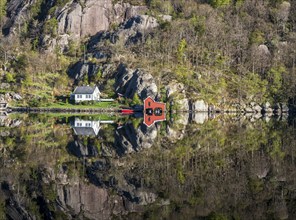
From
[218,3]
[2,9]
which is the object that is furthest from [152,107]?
[2,9]

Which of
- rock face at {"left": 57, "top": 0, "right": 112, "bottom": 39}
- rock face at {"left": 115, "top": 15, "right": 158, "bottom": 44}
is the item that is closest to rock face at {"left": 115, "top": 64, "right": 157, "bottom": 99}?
rock face at {"left": 115, "top": 15, "right": 158, "bottom": 44}

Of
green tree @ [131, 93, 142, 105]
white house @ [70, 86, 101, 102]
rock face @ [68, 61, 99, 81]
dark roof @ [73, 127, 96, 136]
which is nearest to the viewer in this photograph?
dark roof @ [73, 127, 96, 136]

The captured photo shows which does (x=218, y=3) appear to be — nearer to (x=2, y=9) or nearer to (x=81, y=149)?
(x=2, y=9)

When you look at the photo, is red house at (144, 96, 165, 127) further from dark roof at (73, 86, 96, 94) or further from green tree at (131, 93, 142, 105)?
dark roof at (73, 86, 96, 94)

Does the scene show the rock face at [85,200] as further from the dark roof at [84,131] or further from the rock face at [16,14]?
the rock face at [16,14]

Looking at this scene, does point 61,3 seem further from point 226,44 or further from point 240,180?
point 240,180

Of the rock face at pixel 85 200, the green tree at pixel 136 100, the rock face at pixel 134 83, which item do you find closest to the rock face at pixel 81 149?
the rock face at pixel 85 200

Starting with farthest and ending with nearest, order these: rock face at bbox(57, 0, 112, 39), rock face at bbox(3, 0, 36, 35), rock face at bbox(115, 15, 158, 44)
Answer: rock face at bbox(3, 0, 36, 35)
rock face at bbox(57, 0, 112, 39)
rock face at bbox(115, 15, 158, 44)
